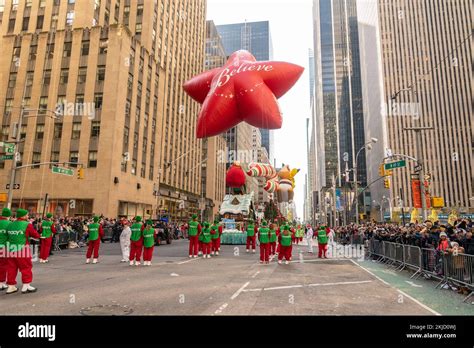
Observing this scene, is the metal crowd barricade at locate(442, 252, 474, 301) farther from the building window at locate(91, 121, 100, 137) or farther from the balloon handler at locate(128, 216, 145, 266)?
the building window at locate(91, 121, 100, 137)

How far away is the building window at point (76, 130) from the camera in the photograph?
3653 cm

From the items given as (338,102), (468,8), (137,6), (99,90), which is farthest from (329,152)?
(99,90)

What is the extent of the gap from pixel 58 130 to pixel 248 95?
3310 centimetres

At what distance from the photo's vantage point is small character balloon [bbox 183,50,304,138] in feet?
36.4

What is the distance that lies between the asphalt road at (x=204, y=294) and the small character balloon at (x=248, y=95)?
519 cm

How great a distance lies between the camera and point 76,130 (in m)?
36.8

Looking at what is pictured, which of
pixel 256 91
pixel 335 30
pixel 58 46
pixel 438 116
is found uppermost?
pixel 335 30

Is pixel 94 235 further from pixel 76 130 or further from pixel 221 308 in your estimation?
pixel 76 130

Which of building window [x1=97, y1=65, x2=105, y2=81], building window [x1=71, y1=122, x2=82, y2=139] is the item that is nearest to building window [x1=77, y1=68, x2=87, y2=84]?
building window [x1=97, y1=65, x2=105, y2=81]

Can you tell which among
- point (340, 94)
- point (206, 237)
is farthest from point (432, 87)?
point (206, 237)

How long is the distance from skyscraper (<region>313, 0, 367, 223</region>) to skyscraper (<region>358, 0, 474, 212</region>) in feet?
148
